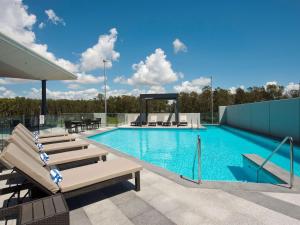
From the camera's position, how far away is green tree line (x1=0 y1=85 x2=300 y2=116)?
2898 centimetres

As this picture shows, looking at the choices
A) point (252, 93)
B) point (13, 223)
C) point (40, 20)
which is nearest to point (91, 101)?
point (40, 20)

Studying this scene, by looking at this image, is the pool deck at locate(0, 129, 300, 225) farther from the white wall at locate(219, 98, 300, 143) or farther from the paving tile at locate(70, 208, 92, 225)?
the white wall at locate(219, 98, 300, 143)

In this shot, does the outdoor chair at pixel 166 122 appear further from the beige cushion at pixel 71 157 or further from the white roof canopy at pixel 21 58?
the beige cushion at pixel 71 157

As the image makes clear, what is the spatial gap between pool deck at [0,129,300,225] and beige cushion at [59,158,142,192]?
16.1 inches

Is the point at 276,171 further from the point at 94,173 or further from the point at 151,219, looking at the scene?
the point at 94,173

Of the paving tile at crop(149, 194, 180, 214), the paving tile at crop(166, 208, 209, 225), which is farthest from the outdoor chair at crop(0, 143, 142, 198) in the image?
the paving tile at crop(166, 208, 209, 225)

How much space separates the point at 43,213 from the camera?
195cm

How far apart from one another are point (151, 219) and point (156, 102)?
91.9 ft

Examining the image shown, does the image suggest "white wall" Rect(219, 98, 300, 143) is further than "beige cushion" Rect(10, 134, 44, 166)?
Yes

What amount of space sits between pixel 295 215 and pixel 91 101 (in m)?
33.6

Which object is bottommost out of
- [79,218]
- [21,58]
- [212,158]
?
[212,158]

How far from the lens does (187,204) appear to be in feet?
9.86

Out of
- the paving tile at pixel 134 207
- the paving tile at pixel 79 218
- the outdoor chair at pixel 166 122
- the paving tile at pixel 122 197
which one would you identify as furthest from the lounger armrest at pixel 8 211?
the outdoor chair at pixel 166 122

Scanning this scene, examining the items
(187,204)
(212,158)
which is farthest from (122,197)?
Result: (212,158)
